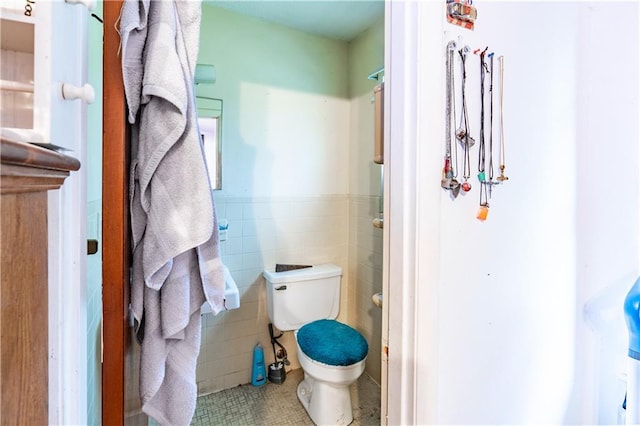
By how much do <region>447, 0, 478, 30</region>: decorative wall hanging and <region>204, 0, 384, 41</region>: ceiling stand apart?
44.5 inches

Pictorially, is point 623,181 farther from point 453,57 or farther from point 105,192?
point 105,192

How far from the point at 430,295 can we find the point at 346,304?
4.93ft

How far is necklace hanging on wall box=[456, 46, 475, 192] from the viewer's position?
808 mm

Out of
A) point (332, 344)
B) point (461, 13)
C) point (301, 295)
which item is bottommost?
point (332, 344)

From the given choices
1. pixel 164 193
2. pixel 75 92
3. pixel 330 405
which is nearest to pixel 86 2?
pixel 75 92

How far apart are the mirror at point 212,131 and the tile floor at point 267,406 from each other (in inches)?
49.7

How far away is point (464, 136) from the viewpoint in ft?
2.68

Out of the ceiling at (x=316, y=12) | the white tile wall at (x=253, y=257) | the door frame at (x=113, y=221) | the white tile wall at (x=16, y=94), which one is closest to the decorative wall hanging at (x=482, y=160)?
the door frame at (x=113, y=221)

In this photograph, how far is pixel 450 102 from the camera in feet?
2.61

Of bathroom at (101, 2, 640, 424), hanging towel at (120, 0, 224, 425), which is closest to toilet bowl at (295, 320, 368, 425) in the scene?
bathroom at (101, 2, 640, 424)

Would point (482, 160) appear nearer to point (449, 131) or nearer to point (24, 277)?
point (449, 131)

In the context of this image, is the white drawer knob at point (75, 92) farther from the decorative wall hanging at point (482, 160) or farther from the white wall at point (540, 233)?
the decorative wall hanging at point (482, 160)

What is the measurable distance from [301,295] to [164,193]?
1.42m

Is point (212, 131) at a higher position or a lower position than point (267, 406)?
higher
